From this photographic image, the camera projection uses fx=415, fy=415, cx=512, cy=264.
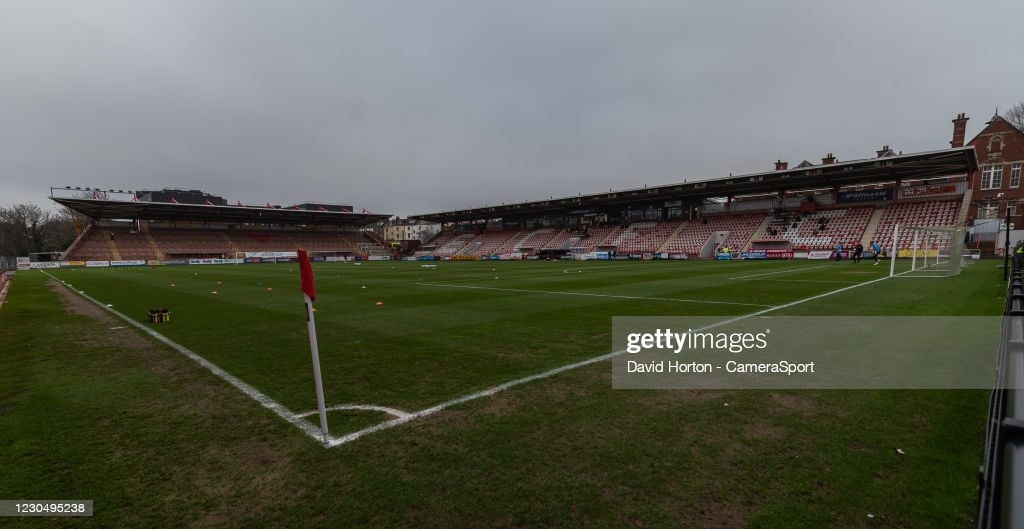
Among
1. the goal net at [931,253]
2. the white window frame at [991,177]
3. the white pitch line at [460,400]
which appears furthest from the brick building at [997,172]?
the white pitch line at [460,400]

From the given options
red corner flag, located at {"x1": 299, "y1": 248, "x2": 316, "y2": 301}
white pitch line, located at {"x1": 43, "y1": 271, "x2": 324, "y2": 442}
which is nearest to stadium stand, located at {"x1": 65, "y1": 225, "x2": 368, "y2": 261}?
white pitch line, located at {"x1": 43, "y1": 271, "x2": 324, "y2": 442}

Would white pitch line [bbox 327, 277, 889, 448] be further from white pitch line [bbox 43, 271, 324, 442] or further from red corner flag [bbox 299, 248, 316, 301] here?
red corner flag [bbox 299, 248, 316, 301]

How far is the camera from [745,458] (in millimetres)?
3096

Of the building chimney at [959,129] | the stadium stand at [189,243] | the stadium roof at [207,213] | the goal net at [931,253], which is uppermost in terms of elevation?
the building chimney at [959,129]

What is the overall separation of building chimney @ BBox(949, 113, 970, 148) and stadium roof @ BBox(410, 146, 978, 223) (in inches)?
581

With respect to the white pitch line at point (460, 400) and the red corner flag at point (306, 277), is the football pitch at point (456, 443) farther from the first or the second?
the red corner flag at point (306, 277)

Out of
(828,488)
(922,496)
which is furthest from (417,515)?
(922,496)

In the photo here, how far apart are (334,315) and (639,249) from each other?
46915mm

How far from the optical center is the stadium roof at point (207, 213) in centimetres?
5128

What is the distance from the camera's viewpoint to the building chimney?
1843 inches

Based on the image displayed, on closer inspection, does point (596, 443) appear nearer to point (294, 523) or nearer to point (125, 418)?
point (294, 523)

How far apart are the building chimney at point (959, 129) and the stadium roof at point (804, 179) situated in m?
14.8

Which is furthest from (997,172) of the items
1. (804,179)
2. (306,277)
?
(306,277)

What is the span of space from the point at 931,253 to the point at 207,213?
3207 inches
